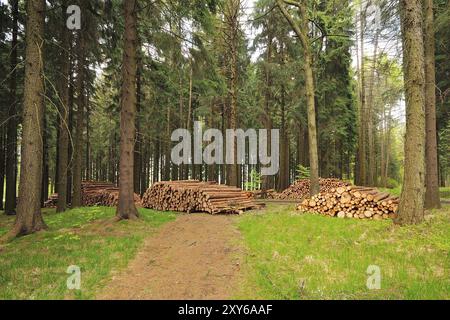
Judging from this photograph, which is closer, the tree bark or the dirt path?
the dirt path

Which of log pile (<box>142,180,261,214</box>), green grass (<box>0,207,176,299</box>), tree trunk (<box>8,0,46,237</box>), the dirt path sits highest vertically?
tree trunk (<box>8,0,46,237</box>)

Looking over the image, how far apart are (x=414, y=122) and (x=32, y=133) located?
33.8 feet

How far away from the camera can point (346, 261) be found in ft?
19.3

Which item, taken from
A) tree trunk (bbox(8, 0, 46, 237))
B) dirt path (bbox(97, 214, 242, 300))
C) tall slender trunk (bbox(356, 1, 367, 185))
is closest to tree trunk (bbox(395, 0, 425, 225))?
dirt path (bbox(97, 214, 242, 300))

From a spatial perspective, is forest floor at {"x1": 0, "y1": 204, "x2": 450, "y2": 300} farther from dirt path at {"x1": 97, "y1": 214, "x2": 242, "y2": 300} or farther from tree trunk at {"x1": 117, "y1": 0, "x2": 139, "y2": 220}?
Answer: tree trunk at {"x1": 117, "y1": 0, "x2": 139, "y2": 220}

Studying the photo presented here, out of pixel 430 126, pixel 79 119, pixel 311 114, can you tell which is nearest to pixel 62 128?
pixel 79 119

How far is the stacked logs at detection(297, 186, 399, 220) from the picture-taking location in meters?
10.5

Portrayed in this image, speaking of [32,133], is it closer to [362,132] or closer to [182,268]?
[182,268]

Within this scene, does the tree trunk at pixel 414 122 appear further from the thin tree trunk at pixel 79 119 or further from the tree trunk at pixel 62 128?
the tree trunk at pixel 62 128

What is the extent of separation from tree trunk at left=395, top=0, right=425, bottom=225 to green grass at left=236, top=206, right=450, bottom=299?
1.76 ft

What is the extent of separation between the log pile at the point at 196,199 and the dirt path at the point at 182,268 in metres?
4.30

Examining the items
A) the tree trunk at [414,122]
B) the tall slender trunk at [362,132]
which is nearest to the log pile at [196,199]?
the tree trunk at [414,122]

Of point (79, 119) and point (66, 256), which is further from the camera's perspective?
point (79, 119)
